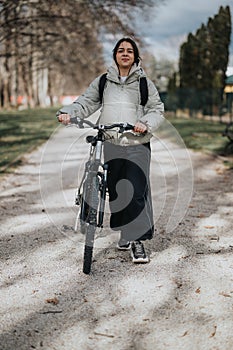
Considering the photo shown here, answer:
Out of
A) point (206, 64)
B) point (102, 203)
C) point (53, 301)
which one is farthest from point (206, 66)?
point (53, 301)

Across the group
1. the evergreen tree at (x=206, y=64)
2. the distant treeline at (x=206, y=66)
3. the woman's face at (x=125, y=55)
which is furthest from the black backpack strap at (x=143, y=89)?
the evergreen tree at (x=206, y=64)

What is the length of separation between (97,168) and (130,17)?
686 inches

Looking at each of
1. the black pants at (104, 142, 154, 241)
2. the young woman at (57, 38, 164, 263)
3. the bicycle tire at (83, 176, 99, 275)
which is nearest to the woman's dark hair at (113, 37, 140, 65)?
the young woman at (57, 38, 164, 263)

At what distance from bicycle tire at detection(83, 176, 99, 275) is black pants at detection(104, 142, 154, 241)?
0.99 feet

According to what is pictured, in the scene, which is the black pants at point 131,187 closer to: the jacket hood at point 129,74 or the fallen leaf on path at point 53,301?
the jacket hood at point 129,74

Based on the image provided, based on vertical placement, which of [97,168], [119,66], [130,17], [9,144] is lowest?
[9,144]

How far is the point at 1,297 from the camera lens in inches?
166

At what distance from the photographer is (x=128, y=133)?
485 centimetres

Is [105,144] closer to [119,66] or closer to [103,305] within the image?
[119,66]

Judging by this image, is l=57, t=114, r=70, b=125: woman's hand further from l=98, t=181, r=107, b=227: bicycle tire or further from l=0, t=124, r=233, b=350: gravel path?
l=0, t=124, r=233, b=350: gravel path

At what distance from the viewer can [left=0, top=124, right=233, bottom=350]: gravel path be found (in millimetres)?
3486

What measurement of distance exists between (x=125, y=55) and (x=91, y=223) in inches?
58.3

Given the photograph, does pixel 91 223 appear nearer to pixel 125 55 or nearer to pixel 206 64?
pixel 125 55

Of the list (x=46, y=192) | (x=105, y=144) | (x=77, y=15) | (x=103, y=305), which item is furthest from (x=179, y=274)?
(x=77, y=15)
